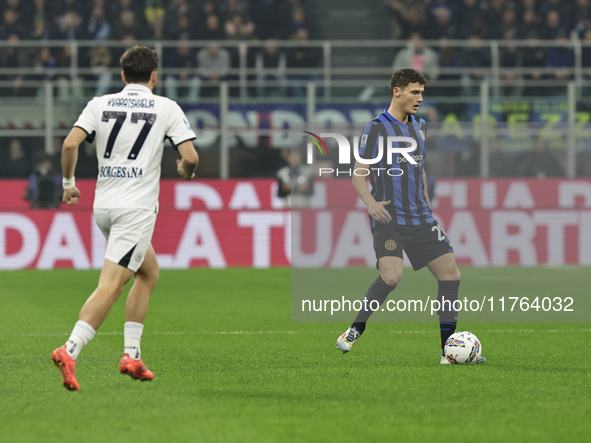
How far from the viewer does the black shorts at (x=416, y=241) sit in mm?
6488

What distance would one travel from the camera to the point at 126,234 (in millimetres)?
5234

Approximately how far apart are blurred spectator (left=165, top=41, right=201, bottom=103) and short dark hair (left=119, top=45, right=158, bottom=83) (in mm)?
11272

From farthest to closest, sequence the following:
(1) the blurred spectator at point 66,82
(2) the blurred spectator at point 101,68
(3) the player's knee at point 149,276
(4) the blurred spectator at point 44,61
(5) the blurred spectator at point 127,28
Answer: (5) the blurred spectator at point 127,28 → (4) the blurred spectator at point 44,61 → (2) the blurred spectator at point 101,68 → (1) the blurred spectator at point 66,82 → (3) the player's knee at point 149,276

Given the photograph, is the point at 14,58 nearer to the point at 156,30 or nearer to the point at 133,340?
the point at 156,30

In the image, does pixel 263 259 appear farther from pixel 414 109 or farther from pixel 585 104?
pixel 414 109

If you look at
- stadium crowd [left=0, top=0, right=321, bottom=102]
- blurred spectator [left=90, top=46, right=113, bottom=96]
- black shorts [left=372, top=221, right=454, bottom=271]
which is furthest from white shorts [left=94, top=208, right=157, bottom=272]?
blurred spectator [left=90, top=46, right=113, bottom=96]

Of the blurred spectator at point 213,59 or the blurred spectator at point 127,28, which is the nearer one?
the blurred spectator at point 213,59

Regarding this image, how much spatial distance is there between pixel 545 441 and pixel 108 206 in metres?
2.63

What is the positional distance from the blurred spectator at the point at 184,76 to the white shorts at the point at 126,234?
11507mm

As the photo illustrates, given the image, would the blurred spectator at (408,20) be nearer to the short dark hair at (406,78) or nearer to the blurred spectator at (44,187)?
the blurred spectator at (44,187)

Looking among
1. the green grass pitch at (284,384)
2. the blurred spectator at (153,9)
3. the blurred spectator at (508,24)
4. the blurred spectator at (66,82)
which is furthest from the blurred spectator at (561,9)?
the green grass pitch at (284,384)

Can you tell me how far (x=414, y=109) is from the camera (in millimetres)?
6520

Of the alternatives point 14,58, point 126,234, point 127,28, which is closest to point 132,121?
point 126,234

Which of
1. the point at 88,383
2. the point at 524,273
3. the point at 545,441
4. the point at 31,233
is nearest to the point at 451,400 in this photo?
the point at 545,441
